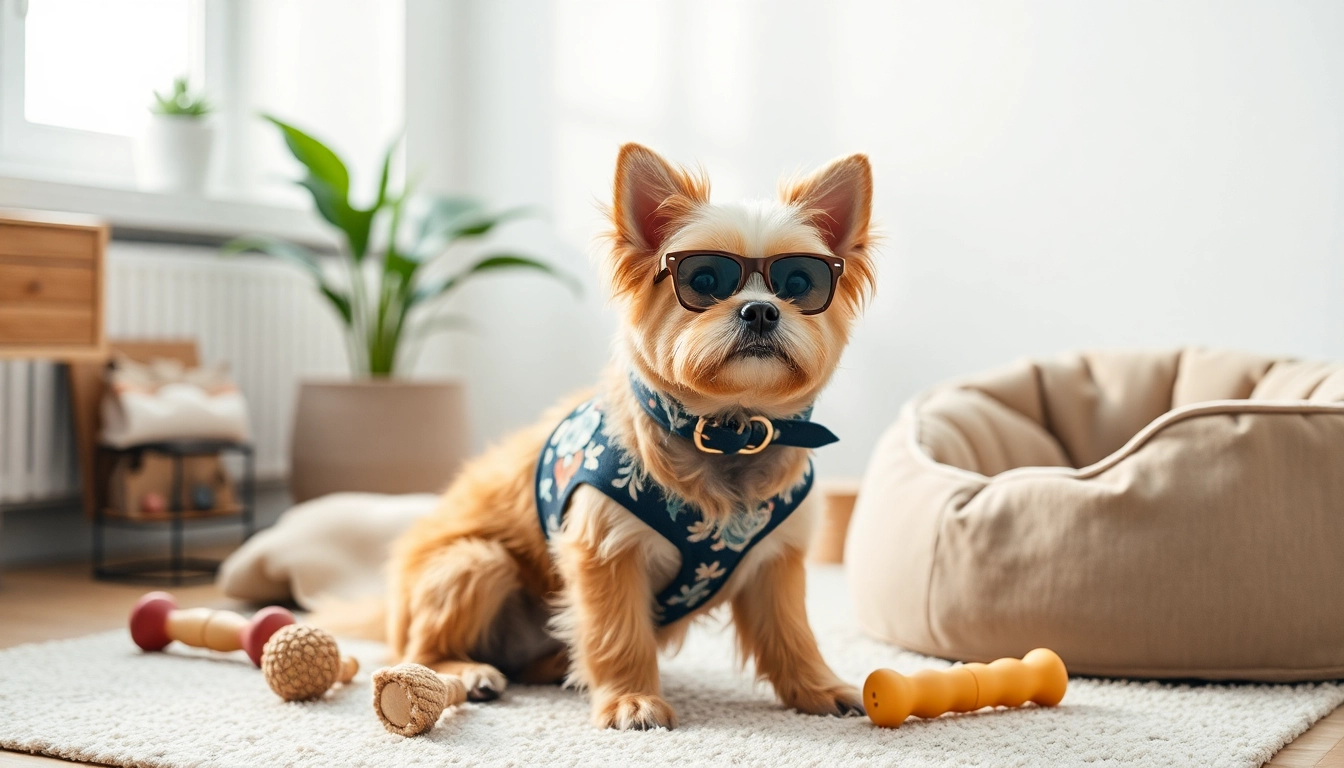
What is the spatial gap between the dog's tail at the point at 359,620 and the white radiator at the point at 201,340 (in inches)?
61.4

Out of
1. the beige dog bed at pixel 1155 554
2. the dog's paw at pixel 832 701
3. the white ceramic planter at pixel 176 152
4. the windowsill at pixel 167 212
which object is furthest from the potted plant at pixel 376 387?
the dog's paw at pixel 832 701

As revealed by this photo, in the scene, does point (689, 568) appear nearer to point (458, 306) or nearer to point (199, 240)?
point (199, 240)

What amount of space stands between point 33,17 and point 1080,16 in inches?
131

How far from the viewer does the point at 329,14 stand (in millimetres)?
4680

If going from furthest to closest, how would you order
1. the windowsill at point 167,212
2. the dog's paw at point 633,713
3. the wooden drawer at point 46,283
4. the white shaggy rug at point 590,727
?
the windowsill at point 167,212, the wooden drawer at point 46,283, the dog's paw at point 633,713, the white shaggy rug at point 590,727

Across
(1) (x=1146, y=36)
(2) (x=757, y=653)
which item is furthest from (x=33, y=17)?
(1) (x=1146, y=36)

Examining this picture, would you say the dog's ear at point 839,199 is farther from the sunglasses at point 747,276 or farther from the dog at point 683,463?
the sunglasses at point 747,276

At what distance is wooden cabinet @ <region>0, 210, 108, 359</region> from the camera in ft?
9.40

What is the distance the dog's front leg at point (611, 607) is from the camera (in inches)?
70.6

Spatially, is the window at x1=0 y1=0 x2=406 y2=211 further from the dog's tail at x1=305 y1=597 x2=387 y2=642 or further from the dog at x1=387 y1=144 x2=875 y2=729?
the dog at x1=387 y1=144 x2=875 y2=729

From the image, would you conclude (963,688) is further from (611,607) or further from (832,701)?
(611,607)

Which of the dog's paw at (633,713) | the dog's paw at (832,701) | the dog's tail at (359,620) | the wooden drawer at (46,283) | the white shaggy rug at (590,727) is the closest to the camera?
the white shaggy rug at (590,727)

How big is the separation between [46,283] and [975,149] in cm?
281

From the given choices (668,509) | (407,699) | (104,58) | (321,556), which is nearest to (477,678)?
(407,699)
